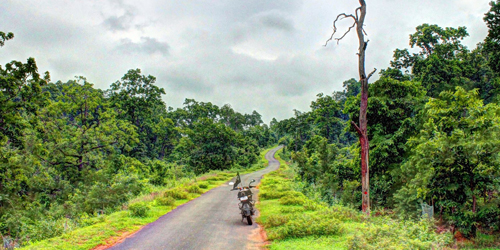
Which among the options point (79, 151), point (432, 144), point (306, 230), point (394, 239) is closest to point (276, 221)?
point (306, 230)

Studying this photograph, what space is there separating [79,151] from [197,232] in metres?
20.2

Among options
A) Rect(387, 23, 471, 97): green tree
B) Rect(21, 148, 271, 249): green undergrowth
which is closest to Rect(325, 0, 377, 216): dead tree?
Rect(21, 148, 271, 249): green undergrowth

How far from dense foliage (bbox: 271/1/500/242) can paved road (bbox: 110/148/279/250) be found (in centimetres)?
633

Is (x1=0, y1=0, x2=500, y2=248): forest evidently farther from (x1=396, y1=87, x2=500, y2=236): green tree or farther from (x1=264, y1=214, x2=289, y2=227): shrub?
(x1=264, y1=214, x2=289, y2=227): shrub

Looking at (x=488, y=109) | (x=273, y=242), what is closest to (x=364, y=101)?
(x=488, y=109)

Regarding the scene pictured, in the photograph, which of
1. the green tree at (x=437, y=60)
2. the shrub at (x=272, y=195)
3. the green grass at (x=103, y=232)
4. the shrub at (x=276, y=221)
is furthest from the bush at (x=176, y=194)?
the green tree at (x=437, y=60)

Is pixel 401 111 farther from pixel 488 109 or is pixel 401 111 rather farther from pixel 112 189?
pixel 112 189

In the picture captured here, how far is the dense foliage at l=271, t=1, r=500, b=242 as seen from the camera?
8703 mm

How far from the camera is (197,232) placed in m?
8.13

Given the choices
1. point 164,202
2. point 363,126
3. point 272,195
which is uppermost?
point 363,126

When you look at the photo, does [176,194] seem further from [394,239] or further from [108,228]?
[394,239]

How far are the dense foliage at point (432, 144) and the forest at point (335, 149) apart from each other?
5cm

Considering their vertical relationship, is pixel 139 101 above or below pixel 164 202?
above

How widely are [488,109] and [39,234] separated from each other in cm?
1446
